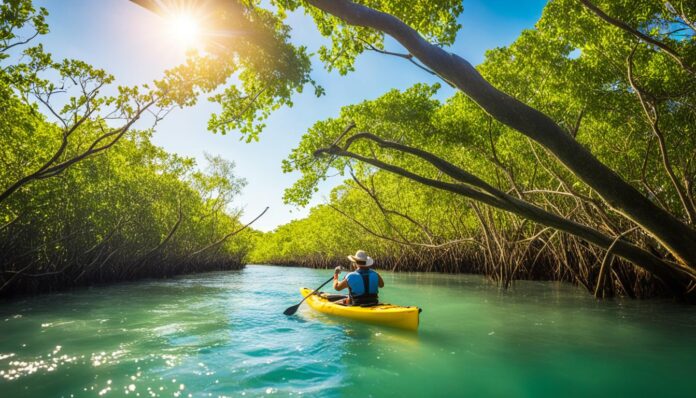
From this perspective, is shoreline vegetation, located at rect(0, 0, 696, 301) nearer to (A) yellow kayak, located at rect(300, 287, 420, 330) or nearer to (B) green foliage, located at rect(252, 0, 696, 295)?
(B) green foliage, located at rect(252, 0, 696, 295)

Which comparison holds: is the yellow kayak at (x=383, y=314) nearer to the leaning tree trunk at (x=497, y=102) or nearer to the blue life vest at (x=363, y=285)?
the blue life vest at (x=363, y=285)

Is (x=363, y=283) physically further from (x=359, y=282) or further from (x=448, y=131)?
(x=448, y=131)

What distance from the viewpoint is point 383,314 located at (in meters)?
6.20

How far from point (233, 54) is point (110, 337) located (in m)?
4.95

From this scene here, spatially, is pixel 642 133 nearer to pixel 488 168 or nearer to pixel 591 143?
pixel 591 143

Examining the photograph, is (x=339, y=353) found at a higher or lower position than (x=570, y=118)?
lower

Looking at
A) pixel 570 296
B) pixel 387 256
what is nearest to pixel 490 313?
pixel 570 296

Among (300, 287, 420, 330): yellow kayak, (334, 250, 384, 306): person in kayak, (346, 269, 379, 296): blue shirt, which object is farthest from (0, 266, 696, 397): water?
(346, 269, 379, 296): blue shirt

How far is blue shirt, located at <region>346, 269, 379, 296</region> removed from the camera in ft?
22.7

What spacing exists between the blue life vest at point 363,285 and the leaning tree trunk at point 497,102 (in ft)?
12.9

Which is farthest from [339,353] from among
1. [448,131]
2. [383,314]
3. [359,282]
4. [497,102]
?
[448,131]

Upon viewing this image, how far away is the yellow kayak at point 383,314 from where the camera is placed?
5922 mm

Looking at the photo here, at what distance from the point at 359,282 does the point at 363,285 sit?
10cm

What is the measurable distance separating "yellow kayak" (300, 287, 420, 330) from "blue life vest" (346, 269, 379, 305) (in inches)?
8.9
